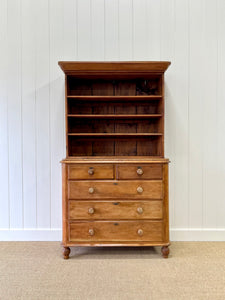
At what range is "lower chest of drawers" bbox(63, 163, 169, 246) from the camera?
1977 mm

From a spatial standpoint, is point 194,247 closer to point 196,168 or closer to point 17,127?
point 196,168

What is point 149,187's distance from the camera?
1.99m

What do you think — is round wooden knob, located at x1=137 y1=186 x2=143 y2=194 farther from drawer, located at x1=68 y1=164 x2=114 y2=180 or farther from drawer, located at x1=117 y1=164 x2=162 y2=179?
drawer, located at x1=68 y1=164 x2=114 y2=180

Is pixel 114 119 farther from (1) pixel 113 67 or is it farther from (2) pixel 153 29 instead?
(2) pixel 153 29

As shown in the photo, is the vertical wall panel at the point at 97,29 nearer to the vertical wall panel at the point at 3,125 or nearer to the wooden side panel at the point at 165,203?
the vertical wall panel at the point at 3,125

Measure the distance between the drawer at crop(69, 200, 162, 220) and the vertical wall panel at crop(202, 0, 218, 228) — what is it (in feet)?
2.58

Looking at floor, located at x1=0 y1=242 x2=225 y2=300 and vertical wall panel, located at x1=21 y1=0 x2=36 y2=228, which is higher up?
vertical wall panel, located at x1=21 y1=0 x2=36 y2=228

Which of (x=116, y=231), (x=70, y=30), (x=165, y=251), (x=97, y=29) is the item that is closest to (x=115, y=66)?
(x=97, y=29)

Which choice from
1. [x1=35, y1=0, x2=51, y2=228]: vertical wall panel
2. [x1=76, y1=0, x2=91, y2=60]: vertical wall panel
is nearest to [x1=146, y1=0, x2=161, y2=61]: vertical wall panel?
[x1=76, y1=0, x2=91, y2=60]: vertical wall panel

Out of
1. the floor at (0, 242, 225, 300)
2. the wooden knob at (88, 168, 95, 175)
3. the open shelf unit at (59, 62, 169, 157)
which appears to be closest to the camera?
the floor at (0, 242, 225, 300)

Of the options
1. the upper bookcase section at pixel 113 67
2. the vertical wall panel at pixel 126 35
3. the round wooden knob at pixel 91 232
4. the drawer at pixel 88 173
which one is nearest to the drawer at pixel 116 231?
the round wooden knob at pixel 91 232

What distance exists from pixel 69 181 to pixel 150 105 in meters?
1.17

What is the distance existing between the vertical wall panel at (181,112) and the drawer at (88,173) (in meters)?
0.87

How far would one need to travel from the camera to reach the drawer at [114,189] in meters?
1.98
